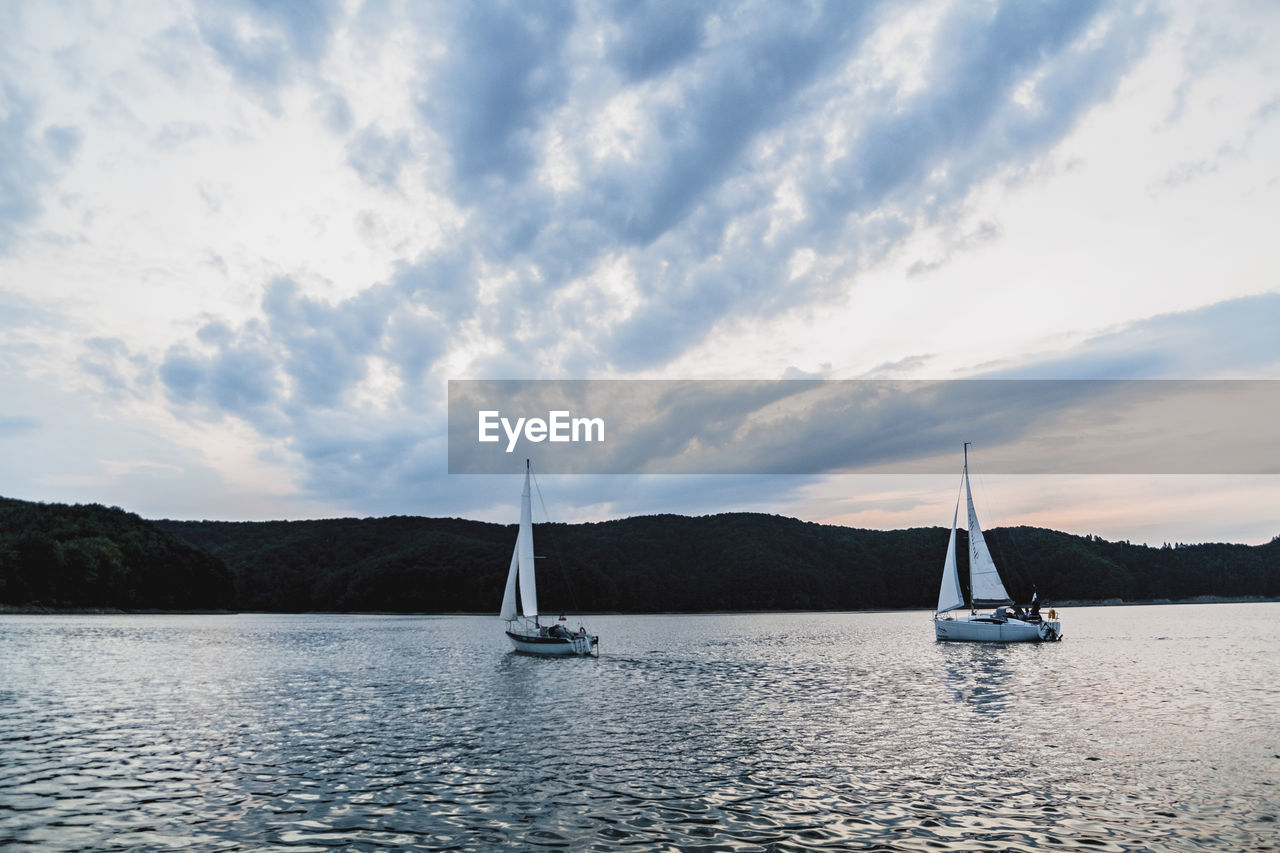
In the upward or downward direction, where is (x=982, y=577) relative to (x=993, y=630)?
upward

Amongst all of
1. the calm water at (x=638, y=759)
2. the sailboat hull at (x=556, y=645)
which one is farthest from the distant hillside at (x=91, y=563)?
the sailboat hull at (x=556, y=645)

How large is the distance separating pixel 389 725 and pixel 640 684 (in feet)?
65.8

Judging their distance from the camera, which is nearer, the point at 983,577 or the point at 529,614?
the point at 529,614

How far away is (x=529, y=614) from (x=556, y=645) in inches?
180

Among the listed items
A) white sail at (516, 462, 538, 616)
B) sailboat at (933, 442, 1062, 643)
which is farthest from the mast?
white sail at (516, 462, 538, 616)

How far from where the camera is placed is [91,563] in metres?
169

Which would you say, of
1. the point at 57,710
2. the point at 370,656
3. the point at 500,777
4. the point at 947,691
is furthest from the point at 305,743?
the point at 370,656

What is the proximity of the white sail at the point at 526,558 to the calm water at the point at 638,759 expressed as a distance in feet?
46.6

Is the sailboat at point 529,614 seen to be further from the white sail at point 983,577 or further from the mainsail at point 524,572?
the white sail at point 983,577

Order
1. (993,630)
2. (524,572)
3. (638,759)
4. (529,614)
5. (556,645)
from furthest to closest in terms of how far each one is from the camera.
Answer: (993,630), (529,614), (524,572), (556,645), (638,759)

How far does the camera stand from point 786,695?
45.1m

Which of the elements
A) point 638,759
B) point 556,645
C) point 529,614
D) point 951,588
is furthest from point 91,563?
point 638,759

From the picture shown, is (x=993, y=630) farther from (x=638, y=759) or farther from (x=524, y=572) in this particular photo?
(x=638, y=759)

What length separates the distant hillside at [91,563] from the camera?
16250 cm
